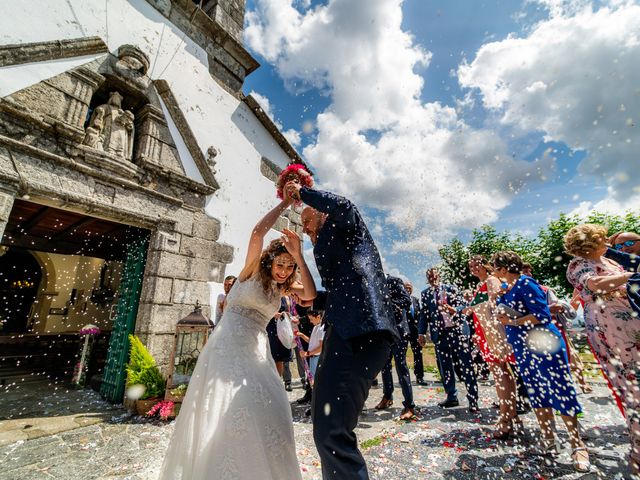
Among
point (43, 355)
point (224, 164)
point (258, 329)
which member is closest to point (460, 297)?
point (258, 329)

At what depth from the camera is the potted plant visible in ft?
14.9

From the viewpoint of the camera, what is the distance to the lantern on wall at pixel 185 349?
4586mm

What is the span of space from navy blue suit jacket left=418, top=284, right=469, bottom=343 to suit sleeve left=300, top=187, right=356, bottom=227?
426 centimetres

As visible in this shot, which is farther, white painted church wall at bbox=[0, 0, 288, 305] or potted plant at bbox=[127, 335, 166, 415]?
potted plant at bbox=[127, 335, 166, 415]

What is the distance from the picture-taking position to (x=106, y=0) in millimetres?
5273

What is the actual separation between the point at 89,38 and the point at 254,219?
169 inches

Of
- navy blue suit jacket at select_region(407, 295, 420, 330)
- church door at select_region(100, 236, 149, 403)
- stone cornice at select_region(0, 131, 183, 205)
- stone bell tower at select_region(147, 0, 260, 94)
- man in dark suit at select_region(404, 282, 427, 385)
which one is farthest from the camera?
navy blue suit jacket at select_region(407, 295, 420, 330)

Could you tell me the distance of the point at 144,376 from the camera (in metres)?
4.65

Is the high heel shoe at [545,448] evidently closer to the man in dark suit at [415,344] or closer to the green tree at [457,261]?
the man in dark suit at [415,344]

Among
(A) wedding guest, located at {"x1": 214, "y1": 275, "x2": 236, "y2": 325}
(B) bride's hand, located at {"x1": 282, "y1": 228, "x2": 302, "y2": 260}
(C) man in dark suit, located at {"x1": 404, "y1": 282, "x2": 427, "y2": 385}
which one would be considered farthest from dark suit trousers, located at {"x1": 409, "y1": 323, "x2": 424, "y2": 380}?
(B) bride's hand, located at {"x1": 282, "y1": 228, "x2": 302, "y2": 260}

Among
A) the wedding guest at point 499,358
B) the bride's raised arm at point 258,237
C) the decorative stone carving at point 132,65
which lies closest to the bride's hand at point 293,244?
the bride's raised arm at point 258,237

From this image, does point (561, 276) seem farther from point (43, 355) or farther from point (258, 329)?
point (43, 355)

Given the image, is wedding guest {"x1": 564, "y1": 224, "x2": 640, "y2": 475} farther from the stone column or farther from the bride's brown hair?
the stone column

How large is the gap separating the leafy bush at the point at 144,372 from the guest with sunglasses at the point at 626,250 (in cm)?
633
